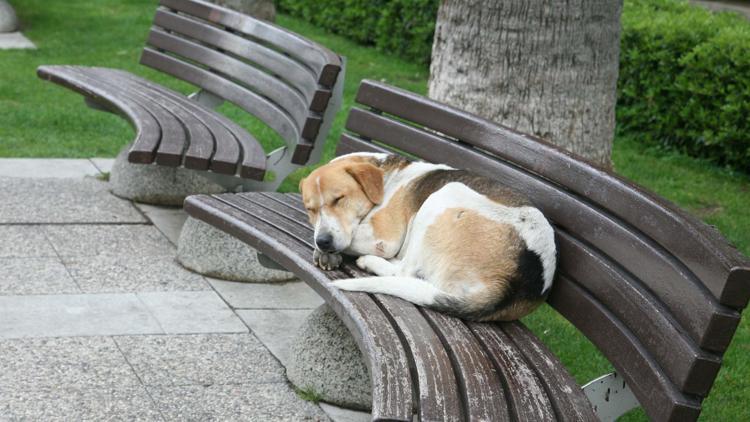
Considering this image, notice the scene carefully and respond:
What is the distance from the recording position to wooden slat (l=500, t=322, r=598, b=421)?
3207mm

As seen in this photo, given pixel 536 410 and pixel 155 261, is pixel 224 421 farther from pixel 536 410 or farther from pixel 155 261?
pixel 155 261

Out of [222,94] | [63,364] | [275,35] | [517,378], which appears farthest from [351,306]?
[222,94]

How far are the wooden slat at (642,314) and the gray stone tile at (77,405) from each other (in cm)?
163

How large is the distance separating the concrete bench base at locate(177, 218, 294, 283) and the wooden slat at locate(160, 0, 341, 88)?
972 millimetres

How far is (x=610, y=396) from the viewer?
12.0ft

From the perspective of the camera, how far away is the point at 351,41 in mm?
14242

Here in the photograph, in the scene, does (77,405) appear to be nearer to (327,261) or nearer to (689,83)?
(327,261)

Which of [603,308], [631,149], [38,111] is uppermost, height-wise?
[603,308]

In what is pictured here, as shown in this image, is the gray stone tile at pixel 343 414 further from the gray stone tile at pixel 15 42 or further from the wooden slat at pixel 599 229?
the gray stone tile at pixel 15 42

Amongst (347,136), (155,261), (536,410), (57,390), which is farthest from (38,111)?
(536,410)

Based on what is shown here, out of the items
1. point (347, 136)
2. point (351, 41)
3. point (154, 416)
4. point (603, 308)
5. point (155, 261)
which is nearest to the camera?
point (603, 308)

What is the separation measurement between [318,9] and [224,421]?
11521 mm

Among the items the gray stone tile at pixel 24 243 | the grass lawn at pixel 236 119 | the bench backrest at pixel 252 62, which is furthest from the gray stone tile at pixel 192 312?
the grass lawn at pixel 236 119

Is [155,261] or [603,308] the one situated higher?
[603,308]
